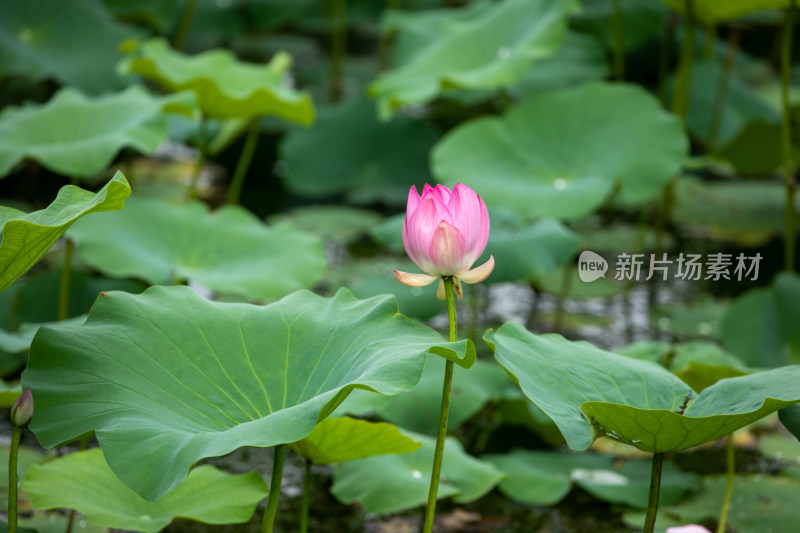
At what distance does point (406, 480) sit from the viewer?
1.35 m

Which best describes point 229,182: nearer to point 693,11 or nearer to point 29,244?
point 693,11

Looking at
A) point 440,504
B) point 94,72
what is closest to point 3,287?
point 440,504

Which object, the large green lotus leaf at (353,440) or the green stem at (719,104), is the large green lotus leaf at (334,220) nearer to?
the green stem at (719,104)

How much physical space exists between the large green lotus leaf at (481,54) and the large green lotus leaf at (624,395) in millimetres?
1376

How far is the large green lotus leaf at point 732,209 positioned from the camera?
9.33ft

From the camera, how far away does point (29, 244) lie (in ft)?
2.91

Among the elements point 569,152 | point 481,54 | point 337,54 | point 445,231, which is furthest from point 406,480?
point 337,54

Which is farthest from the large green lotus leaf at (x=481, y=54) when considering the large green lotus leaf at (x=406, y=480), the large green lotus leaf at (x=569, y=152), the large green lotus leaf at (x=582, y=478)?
the large green lotus leaf at (x=406, y=480)

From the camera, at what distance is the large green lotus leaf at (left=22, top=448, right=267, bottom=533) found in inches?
41.6

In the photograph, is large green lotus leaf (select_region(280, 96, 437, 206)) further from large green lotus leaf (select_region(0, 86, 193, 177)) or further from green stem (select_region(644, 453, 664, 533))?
green stem (select_region(644, 453, 664, 533))

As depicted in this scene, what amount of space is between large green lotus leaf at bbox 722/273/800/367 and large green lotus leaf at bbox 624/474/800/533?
34 centimetres

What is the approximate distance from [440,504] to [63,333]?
2.77 ft

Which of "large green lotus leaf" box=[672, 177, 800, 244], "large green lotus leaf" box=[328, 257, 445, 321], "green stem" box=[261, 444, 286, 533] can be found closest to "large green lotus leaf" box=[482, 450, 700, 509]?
"large green lotus leaf" box=[328, 257, 445, 321]

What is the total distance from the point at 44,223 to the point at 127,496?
0.42m
